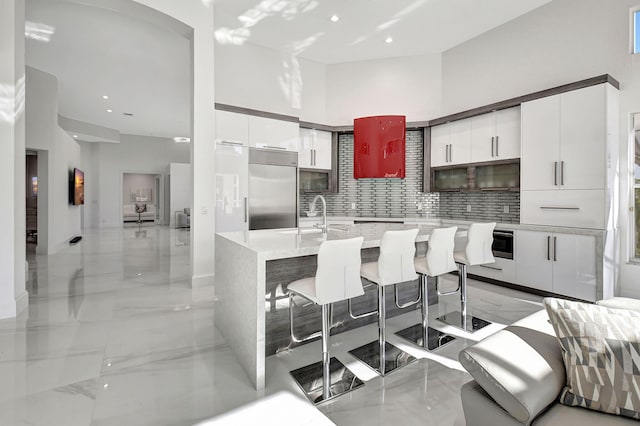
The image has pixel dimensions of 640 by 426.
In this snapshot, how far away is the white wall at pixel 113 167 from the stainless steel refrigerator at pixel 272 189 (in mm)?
10298

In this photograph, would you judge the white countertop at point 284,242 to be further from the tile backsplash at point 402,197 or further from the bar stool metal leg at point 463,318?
the tile backsplash at point 402,197

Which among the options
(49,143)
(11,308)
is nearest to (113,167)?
(49,143)

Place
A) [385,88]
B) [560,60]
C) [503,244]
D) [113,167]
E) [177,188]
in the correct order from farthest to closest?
[177,188] → [113,167] → [385,88] → [503,244] → [560,60]

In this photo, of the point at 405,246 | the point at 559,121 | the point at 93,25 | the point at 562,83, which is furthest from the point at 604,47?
the point at 93,25

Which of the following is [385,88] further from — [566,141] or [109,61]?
[109,61]

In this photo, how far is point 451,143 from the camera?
5312 mm

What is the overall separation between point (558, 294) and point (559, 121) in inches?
82.1

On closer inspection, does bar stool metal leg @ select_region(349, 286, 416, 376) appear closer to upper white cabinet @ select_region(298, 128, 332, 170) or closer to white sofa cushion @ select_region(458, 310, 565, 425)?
white sofa cushion @ select_region(458, 310, 565, 425)

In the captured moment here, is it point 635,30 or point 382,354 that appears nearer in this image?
point 382,354

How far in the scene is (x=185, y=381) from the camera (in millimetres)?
2135

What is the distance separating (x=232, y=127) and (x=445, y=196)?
381 cm

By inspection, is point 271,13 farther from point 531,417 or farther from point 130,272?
point 531,417

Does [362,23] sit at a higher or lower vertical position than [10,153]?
higher

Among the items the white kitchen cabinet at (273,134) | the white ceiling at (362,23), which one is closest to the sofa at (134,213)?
the white kitchen cabinet at (273,134)
